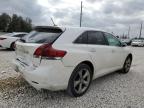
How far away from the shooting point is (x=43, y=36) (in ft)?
13.0

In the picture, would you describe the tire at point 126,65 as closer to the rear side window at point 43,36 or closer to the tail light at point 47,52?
the rear side window at point 43,36

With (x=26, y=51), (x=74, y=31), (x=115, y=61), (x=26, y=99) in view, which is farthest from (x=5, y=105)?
(x=115, y=61)

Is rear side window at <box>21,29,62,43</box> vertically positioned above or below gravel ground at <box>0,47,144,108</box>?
above

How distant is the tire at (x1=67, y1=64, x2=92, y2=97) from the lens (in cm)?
401

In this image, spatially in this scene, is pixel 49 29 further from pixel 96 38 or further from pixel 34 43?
pixel 96 38

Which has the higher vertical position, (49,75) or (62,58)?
(62,58)

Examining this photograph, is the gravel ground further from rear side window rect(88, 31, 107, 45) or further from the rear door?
rear side window rect(88, 31, 107, 45)

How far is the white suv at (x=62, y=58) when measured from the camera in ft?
11.8

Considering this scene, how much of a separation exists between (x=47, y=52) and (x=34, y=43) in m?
0.43

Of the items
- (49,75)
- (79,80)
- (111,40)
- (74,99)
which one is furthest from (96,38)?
(49,75)

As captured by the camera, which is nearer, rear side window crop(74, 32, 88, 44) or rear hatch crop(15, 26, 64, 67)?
rear hatch crop(15, 26, 64, 67)

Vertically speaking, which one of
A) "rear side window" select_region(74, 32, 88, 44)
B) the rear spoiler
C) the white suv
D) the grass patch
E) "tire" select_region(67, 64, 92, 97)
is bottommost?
the grass patch

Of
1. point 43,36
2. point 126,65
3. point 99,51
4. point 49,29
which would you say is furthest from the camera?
point 126,65

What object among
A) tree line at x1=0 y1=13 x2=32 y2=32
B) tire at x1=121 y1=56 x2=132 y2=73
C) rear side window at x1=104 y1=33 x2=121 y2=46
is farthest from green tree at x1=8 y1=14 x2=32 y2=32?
rear side window at x1=104 y1=33 x2=121 y2=46
